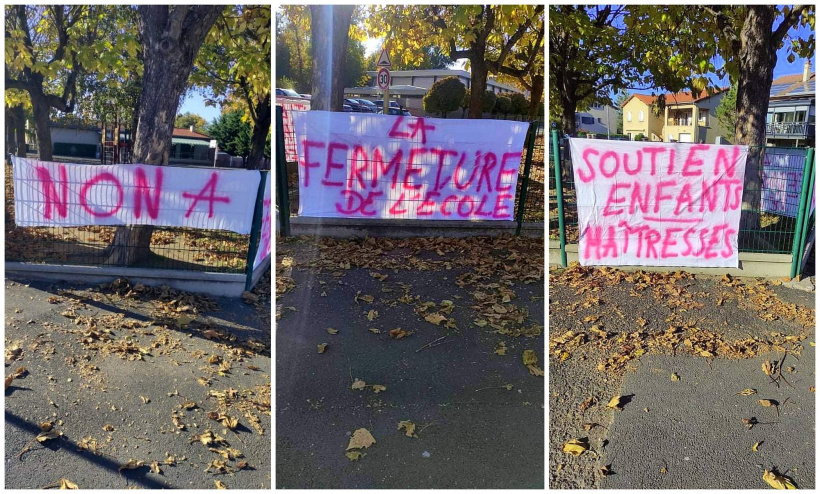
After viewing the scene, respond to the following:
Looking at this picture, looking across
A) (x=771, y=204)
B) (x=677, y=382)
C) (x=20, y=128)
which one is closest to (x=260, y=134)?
(x=20, y=128)

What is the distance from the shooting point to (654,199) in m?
3.52

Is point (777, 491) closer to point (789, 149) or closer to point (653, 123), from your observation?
point (653, 123)

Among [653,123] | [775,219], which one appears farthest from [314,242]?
[775,219]

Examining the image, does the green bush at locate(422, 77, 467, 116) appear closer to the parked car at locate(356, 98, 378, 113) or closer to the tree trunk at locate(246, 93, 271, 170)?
the parked car at locate(356, 98, 378, 113)

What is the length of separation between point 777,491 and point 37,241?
413cm

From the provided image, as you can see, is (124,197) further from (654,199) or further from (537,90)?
(654,199)

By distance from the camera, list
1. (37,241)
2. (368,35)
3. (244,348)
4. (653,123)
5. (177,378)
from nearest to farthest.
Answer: (368,35) → (177,378) → (244,348) → (653,123) → (37,241)

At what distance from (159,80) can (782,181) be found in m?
4.32

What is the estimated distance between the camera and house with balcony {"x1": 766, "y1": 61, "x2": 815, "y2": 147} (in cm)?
347

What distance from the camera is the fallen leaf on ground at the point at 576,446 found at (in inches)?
81.8

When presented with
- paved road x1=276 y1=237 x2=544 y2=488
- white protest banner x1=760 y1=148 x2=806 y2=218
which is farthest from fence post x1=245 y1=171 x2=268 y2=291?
white protest banner x1=760 y1=148 x2=806 y2=218

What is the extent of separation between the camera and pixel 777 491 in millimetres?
1938

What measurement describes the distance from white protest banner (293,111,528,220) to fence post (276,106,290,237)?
0.47 ft

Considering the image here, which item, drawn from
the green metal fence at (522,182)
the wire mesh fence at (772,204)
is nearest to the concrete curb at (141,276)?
the green metal fence at (522,182)
